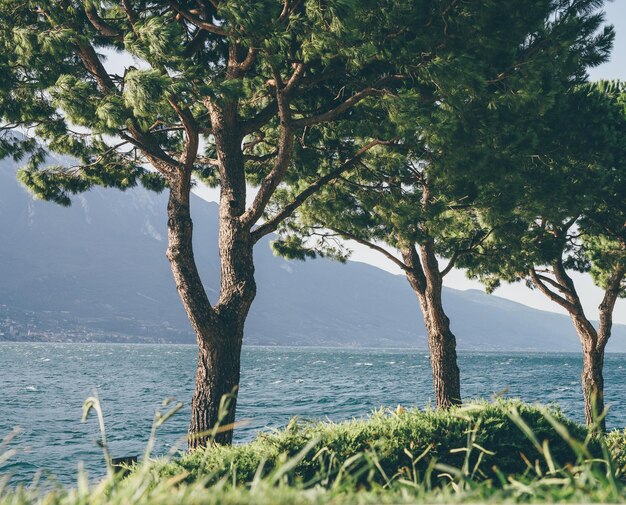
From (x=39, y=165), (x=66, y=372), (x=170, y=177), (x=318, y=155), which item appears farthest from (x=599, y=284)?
(x=66, y=372)

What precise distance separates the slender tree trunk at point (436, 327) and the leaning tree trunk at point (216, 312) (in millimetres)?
5236

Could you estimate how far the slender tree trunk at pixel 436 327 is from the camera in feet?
44.6

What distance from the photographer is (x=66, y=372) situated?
7962 cm

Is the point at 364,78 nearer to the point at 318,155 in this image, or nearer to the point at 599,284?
the point at 318,155

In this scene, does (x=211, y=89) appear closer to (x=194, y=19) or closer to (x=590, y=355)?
(x=194, y=19)

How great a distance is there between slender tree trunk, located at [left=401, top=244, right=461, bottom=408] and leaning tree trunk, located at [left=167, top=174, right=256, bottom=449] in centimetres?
524

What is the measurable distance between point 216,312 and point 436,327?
6023mm

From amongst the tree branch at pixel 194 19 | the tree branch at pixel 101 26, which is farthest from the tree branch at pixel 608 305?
the tree branch at pixel 101 26

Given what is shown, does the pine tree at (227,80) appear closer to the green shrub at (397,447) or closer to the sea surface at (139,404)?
the green shrub at (397,447)

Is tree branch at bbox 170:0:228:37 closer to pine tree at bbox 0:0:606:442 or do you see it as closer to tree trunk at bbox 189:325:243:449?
pine tree at bbox 0:0:606:442

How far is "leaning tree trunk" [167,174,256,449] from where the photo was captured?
9203 millimetres

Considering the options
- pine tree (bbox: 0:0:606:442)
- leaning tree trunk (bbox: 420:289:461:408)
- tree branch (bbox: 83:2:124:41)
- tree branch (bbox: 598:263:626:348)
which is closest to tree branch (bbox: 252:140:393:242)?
pine tree (bbox: 0:0:606:442)

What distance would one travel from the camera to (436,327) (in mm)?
13891

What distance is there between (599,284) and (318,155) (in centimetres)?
991
